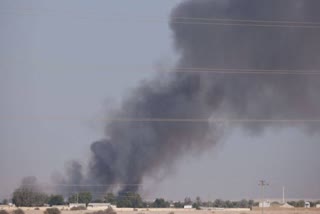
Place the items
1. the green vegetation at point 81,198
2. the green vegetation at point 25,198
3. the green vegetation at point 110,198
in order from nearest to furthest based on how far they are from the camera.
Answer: the green vegetation at point 25,198 → the green vegetation at point 81,198 → the green vegetation at point 110,198

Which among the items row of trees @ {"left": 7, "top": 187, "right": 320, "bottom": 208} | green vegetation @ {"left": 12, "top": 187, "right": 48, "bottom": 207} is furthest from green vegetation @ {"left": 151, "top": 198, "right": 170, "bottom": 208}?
green vegetation @ {"left": 12, "top": 187, "right": 48, "bottom": 207}

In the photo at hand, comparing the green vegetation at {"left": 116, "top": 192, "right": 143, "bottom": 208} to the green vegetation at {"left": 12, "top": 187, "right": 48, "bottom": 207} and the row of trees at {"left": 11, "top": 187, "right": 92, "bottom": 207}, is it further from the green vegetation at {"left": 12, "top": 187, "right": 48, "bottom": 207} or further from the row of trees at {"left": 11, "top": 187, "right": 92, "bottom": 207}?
the green vegetation at {"left": 12, "top": 187, "right": 48, "bottom": 207}

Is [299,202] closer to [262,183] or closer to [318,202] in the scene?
[318,202]

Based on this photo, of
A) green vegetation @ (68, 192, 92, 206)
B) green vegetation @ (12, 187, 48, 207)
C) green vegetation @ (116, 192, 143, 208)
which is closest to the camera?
green vegetation @ (12, 187, 48, 207)

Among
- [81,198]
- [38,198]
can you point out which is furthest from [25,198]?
[81,198]

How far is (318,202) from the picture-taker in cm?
12456

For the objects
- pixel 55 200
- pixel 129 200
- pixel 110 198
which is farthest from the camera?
pixel 110 198

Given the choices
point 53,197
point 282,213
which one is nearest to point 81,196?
point 53,197

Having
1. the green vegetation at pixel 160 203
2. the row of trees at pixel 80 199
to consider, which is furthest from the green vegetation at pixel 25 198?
the green vegetation at pixel 160 203

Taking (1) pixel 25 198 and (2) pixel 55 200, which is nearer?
(1) pixel 25 198

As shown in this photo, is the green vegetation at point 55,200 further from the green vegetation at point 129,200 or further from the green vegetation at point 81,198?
the green vegetation at point 129,200

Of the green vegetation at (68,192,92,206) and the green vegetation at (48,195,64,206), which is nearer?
the green vegetation at (48,195,64,206)

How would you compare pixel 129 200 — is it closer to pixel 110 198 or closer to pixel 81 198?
pixel 110 198

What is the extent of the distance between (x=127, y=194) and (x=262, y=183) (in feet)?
84.3
